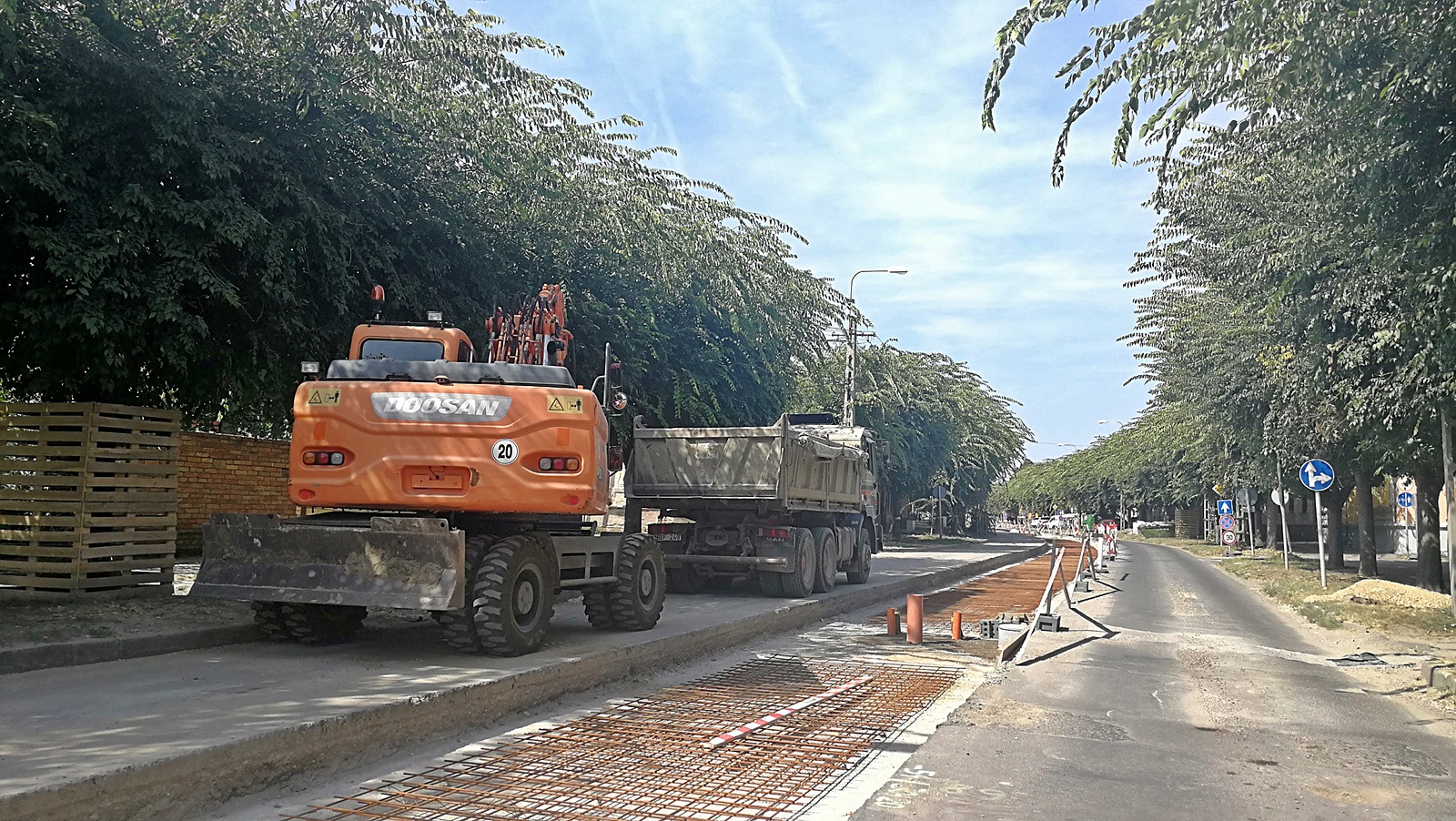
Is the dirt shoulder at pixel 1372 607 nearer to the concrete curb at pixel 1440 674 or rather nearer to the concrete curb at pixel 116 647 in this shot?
the concrete curb at pixel 1440 674

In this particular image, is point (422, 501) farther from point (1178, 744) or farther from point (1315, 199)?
point (1315, 199)

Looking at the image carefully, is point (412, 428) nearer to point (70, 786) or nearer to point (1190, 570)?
point (70, 786)

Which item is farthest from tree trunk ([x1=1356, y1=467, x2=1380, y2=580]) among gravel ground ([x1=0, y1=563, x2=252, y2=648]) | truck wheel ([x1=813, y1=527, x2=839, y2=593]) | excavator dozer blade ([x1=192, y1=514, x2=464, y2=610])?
gravel ground ([x1=0, y1=563, x2=252, y2=648])

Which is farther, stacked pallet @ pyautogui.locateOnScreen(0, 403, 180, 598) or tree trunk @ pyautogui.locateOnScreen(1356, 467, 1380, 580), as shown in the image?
tree trunk @ pyautogui.locateOnScreen(1356, 467, 1380, 580)

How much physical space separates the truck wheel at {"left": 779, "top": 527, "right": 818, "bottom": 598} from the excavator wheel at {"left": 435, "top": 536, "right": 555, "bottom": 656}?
25.3 ft

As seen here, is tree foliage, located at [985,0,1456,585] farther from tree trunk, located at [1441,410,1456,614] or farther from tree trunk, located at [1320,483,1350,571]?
tree trunk, located at [1320,483,1350,571]

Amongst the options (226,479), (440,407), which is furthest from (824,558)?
(226,479)

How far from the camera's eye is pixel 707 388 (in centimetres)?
2106

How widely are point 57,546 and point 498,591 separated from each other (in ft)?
17.8

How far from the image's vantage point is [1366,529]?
3011 centimetres

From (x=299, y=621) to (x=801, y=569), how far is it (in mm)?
8990

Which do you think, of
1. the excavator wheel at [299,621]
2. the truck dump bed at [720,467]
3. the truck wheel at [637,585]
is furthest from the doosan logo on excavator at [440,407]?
the truck dump bed at [720,467]

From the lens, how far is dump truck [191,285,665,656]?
9422 millimetres

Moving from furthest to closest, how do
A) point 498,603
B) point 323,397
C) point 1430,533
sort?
1. point 1430,533
2. point 323,397
3. point 498,603
